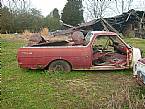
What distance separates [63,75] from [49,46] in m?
1.35

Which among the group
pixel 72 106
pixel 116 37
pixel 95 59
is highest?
pixel 116 37

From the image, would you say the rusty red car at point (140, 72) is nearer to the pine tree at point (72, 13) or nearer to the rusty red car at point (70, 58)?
the rusty red car at point (70, 58)

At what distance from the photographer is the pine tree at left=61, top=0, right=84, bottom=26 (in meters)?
49.8

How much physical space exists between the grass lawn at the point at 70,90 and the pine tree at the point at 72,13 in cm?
3925

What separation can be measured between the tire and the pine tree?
39528 mm

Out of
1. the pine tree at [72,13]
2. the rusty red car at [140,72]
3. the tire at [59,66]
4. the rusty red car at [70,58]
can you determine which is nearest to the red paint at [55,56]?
the rusty red car at [70,58]

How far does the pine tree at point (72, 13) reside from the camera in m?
49.8

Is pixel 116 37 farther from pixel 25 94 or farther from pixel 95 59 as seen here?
pixel 25 94

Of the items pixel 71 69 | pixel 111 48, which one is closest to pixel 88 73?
pixel 71 69

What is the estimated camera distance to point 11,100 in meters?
7.04

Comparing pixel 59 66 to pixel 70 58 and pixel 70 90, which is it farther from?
pixel 70 90

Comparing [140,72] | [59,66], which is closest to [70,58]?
[59,66]

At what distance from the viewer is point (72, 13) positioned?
50.2 meters

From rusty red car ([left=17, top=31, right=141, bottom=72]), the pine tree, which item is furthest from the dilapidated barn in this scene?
rusty red car ([left=17, top=31, right=141, bottom=72])
